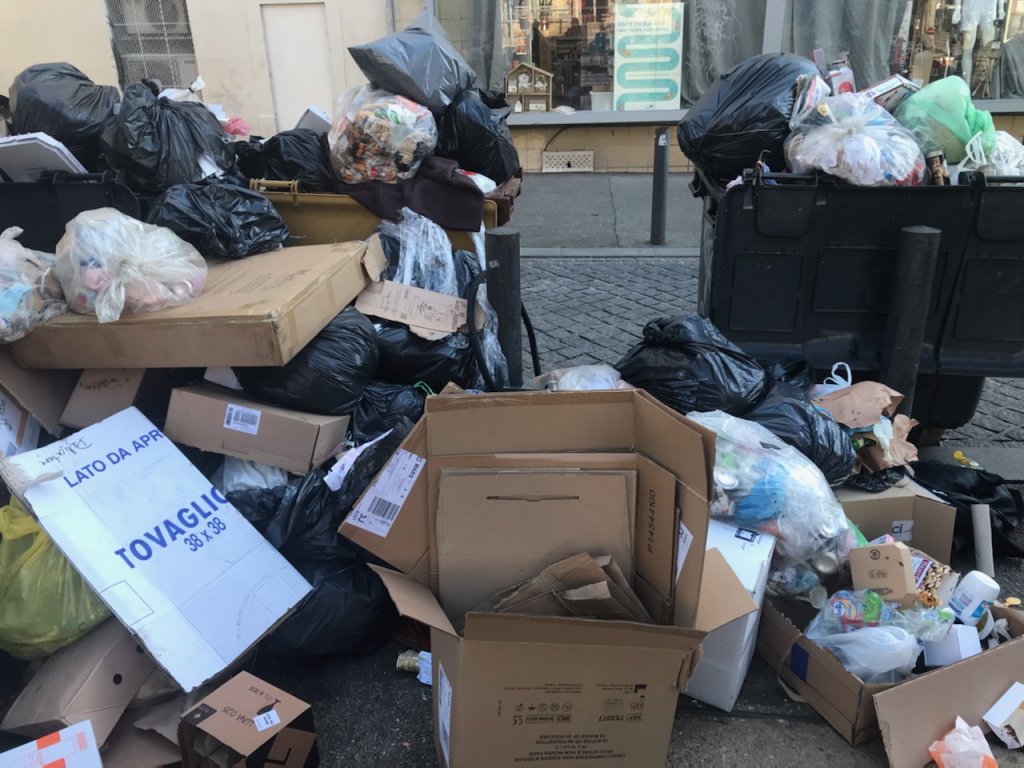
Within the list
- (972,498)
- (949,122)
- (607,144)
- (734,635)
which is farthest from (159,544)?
(607,144)

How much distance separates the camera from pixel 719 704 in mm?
2094

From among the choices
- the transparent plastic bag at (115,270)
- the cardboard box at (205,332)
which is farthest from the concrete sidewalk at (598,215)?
the transparent plastic bag at (115,270)

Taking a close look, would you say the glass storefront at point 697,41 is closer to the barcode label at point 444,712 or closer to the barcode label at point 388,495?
the barcode label at point 388,495

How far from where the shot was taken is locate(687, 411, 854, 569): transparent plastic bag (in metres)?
2.27

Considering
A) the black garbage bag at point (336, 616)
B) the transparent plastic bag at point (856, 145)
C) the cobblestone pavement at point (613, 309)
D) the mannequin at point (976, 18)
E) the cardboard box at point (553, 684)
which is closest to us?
the cardboard box at point (553, 684)

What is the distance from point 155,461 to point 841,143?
259 centimetres

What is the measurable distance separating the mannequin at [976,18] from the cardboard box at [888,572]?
8426mm

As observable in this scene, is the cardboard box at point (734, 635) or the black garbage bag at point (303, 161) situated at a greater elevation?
the black garbage bag at point (303, 161)

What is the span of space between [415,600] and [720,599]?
75 centimetres

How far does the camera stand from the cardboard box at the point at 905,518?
2.55 m

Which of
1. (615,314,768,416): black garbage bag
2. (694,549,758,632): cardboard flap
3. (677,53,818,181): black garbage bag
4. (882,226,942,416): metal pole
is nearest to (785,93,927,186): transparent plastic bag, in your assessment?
(677,53,818,181): black garbage bag

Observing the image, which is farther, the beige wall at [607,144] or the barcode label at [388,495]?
the beige wall at [607,144]

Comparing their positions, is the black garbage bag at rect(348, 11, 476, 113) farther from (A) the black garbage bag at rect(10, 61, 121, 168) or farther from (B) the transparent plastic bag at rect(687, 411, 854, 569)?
(B) the transparent plastic bag at rect(687, 411, 854, 569)

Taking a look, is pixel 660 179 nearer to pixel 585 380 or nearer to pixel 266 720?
pixel 585 380
